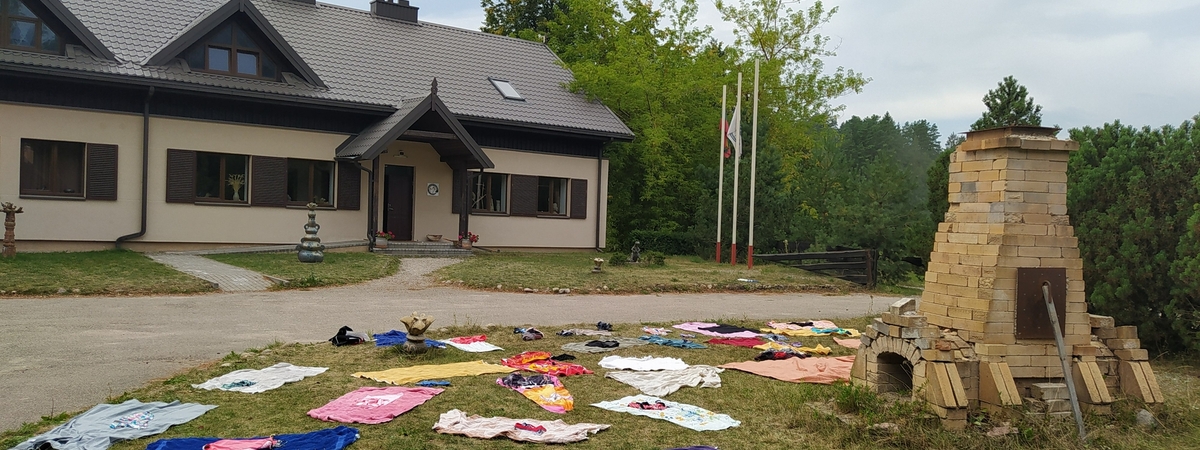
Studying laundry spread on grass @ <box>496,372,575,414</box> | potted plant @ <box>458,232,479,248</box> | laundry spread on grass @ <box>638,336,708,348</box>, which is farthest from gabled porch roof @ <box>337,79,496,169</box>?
laundry spread on grass @ <box>496,372,575,414</box>

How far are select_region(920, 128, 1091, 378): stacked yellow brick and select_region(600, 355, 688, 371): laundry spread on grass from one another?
8.68 ft

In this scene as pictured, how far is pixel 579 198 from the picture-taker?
86.8 feet

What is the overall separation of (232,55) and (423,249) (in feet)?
20.7

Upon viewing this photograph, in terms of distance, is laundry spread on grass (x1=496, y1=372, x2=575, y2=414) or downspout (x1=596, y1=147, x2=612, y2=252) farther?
downspout (x1=596, y1=147, x2=612, y2=252)

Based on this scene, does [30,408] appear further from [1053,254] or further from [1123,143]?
[1123,143]

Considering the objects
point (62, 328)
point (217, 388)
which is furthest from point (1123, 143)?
point (62, 328)

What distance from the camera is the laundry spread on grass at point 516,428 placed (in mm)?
6152

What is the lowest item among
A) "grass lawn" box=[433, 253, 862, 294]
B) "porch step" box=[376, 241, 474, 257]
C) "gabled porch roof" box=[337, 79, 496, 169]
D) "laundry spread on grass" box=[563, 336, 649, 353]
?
"laundry spread on grass" box=[563, 336, 649, 353]

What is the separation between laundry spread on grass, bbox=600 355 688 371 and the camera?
29.1ft

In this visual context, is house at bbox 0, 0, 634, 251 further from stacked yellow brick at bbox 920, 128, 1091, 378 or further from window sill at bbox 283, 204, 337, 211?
stacked yellow brick at bbox 920, 128, 1091, 378

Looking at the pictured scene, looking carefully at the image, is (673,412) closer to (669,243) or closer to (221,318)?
(221,318)

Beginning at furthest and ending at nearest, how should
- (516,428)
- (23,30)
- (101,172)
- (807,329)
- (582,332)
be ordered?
(101,172) < (23,30) < (807,329) < (582,332) < (516,428)

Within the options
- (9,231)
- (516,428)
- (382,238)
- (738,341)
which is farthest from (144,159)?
(516,428)

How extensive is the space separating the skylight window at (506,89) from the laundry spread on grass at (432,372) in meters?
17.6
